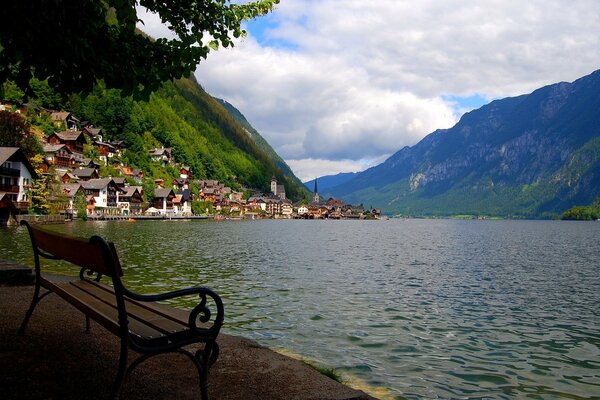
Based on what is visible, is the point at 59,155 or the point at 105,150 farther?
the point at 105,150

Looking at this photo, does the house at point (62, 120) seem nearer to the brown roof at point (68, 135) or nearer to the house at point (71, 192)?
the brown roof at point (68, 135)

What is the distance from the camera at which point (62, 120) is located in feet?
469

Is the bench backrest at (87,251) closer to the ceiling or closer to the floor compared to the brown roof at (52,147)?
closer to the floor

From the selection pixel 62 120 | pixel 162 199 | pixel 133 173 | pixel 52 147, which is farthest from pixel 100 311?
pixel 133 173

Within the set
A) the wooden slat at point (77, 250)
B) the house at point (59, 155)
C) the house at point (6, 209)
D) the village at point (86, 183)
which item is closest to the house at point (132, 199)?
the village at point (86, 183)

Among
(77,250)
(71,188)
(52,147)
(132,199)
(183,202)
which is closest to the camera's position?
(77,250)

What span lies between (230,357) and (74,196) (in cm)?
11663

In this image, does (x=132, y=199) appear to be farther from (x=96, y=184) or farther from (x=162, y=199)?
(x=96, y=184)

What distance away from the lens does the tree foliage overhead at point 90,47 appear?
21.1ft

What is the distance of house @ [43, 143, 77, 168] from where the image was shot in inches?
4660

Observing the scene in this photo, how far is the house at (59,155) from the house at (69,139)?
3367mm

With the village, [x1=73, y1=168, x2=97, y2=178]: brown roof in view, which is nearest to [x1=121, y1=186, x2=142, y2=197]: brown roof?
the village

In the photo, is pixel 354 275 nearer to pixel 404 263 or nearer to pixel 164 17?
pixel 404 263

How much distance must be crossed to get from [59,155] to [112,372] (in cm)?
13066
